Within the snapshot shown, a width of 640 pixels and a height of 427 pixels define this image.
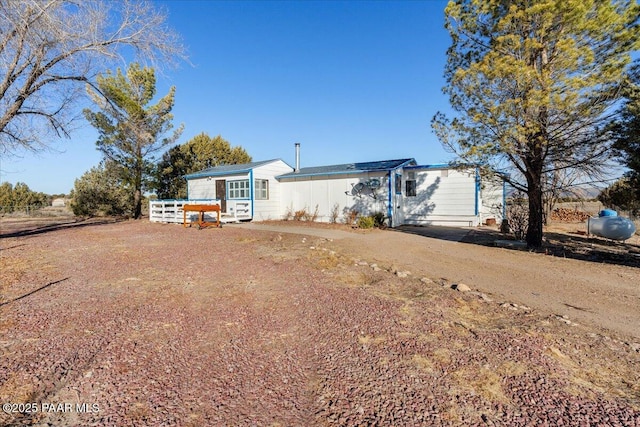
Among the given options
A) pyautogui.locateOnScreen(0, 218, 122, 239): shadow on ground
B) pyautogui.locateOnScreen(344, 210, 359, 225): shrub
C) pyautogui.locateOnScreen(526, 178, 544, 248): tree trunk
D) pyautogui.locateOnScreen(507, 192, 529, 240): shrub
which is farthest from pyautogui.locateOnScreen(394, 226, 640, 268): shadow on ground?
pyautogui.locateOnScreen(0, 218, 122, 239): shadow on ground

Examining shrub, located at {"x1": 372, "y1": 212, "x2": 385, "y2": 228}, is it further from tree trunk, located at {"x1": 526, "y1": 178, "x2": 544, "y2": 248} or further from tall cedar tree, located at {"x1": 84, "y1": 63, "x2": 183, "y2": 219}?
tall cedar tree, located at {"x1": 84, "y1": 63, "x2": 183, "y2": 219}

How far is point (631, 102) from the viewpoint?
6.24 m

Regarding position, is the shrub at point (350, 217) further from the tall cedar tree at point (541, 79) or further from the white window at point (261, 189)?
the tall cedar tree at point (541, 79)

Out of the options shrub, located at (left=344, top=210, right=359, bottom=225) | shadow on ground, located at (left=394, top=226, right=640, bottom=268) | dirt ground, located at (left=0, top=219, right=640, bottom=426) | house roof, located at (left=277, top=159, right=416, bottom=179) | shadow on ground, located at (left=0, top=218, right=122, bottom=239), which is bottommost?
dirt ground, located at (left=0, top=219, right=640, bottom=426)

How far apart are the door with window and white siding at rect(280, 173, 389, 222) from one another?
10.2 ft

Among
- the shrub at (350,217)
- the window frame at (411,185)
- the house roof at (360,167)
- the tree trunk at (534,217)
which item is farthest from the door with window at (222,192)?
the tree trunk at (534,217)

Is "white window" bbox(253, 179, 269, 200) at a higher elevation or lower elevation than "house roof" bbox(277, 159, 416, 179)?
lower

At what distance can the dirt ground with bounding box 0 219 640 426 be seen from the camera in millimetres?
2084

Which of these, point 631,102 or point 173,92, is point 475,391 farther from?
point 173,92

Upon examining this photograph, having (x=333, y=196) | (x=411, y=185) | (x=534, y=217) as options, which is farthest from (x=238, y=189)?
(x=534, y=217)

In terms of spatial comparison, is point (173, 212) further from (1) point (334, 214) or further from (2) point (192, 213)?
(1) point (334, 214)

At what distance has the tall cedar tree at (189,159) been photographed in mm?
22234

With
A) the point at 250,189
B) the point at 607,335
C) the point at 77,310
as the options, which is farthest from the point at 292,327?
the point at 250,189

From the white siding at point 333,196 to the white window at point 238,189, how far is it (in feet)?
7.18
